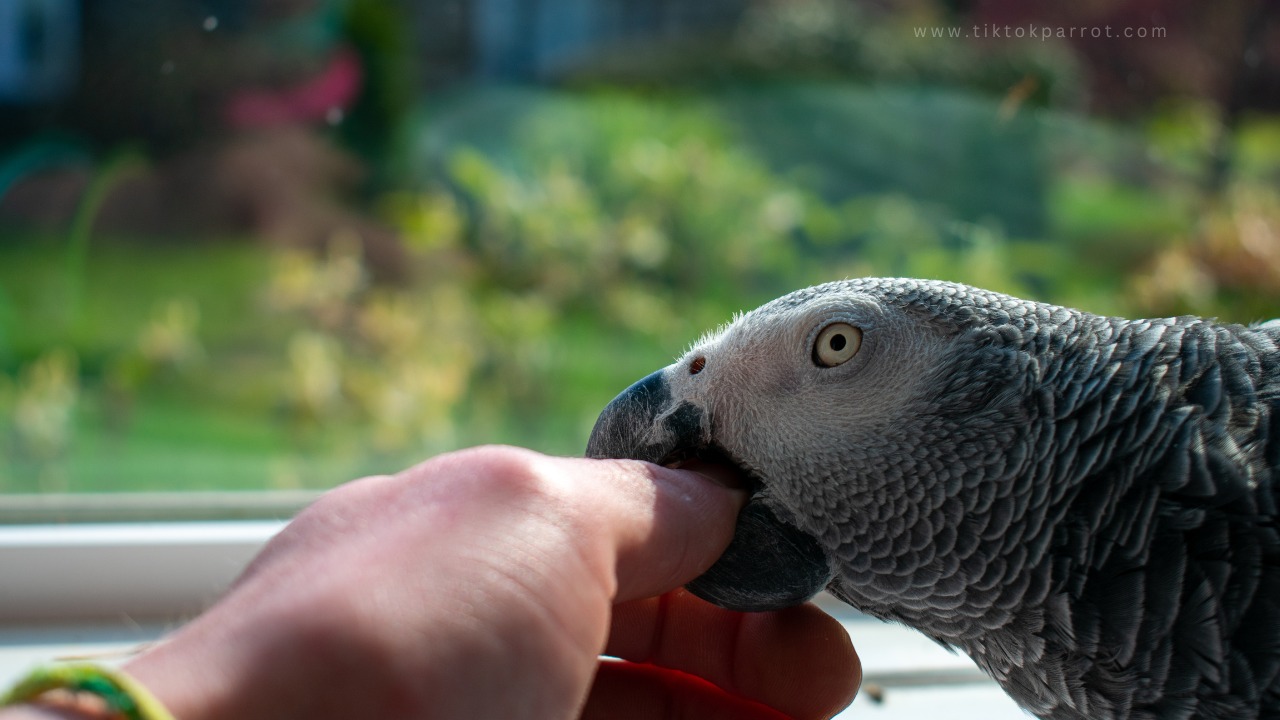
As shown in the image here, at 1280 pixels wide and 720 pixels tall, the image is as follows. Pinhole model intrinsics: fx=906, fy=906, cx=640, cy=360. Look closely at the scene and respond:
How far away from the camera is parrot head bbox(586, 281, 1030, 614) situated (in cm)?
70

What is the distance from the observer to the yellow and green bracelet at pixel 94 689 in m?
0.39

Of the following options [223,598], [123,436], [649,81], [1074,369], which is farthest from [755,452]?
[123,436]

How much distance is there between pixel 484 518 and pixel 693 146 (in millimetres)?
1147

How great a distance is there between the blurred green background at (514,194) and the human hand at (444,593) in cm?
73

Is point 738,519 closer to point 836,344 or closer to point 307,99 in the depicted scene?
point 836,344

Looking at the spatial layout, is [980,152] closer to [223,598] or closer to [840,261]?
[840,261]

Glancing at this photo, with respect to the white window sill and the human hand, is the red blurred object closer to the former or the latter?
the white window sill

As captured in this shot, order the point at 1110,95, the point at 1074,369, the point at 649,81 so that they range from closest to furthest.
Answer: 1. the point at 1074,369
2. the point at 1110,95
3. the point at 649,81

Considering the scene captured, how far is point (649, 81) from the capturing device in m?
1.47
